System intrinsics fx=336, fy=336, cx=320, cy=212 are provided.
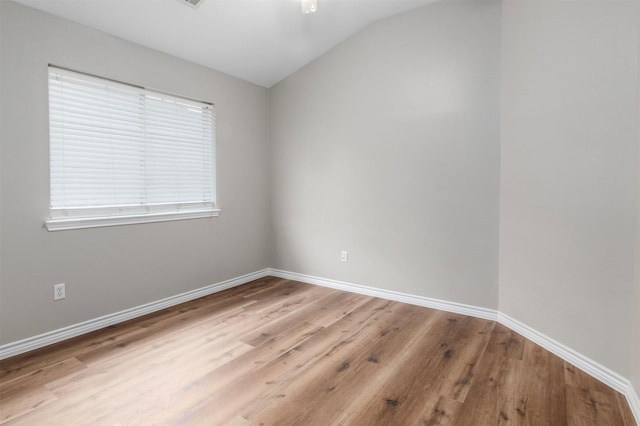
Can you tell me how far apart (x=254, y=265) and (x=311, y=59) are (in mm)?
2486

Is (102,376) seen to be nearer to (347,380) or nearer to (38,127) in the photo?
(347,380)

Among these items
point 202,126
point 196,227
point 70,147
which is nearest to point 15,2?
point 70,147

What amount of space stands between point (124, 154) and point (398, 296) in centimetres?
279

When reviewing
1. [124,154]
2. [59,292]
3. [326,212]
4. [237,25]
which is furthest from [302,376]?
[237,25]

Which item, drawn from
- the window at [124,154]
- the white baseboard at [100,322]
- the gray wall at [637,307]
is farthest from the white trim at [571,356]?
the window at [124,154]

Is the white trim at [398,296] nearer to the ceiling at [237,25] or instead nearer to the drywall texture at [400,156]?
the drywall texture at [400,156]

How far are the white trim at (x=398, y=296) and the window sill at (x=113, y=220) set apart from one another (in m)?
1.30

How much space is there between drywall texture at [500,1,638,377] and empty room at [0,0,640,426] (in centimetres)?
1

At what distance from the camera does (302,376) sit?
199cm

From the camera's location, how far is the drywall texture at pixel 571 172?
1834 mm

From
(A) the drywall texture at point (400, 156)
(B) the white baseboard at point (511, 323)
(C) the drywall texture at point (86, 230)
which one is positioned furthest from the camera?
(A) the drywall texture at point (400, 156)

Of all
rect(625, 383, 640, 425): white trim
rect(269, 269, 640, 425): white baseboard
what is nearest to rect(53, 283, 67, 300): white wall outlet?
rect(269, 269, 640, 425): white baseboard

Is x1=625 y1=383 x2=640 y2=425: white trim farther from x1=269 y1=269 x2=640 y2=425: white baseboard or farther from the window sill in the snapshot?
the window sill

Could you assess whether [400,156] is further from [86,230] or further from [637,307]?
[86,230]
